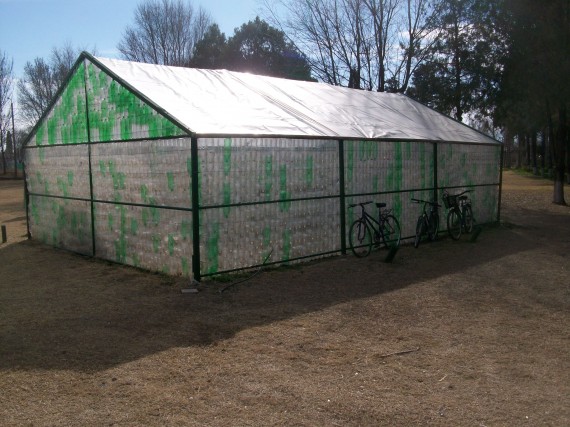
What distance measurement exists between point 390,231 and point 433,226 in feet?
4.60

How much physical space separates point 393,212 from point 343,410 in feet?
26.0

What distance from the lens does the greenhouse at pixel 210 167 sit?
852cm

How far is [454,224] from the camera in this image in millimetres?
12812

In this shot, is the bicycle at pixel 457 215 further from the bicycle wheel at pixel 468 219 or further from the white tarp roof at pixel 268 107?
the white tarp roof at pixel 268 107

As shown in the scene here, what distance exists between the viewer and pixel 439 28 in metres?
23.5

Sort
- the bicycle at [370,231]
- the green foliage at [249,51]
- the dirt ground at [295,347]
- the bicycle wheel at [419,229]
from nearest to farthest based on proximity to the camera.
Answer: the dirt ground at [295,347], the bicycle at [370,231], the bicycle wheel at [419,229], the green foliage at [249,51]

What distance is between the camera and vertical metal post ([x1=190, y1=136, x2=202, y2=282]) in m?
8.05

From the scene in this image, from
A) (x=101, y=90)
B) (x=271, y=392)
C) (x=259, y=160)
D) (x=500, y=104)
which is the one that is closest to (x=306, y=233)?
(x=259, y=160)

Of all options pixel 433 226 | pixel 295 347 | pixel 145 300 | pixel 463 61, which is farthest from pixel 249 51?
pixel 295 347

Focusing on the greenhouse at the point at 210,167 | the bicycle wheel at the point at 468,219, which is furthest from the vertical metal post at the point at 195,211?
the bicycle wheel at the point at 468,219

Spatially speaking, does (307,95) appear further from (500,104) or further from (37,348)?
(500,104)

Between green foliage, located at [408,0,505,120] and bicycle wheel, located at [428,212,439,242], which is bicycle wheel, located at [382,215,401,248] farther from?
green foliage, located at [408,0,505,120]

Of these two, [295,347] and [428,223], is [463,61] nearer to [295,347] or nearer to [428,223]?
[428,223]

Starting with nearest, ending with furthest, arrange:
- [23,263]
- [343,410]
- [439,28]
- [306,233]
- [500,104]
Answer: [343,410] < [306,233] < [23,263] < [500,104] < [439,28]
